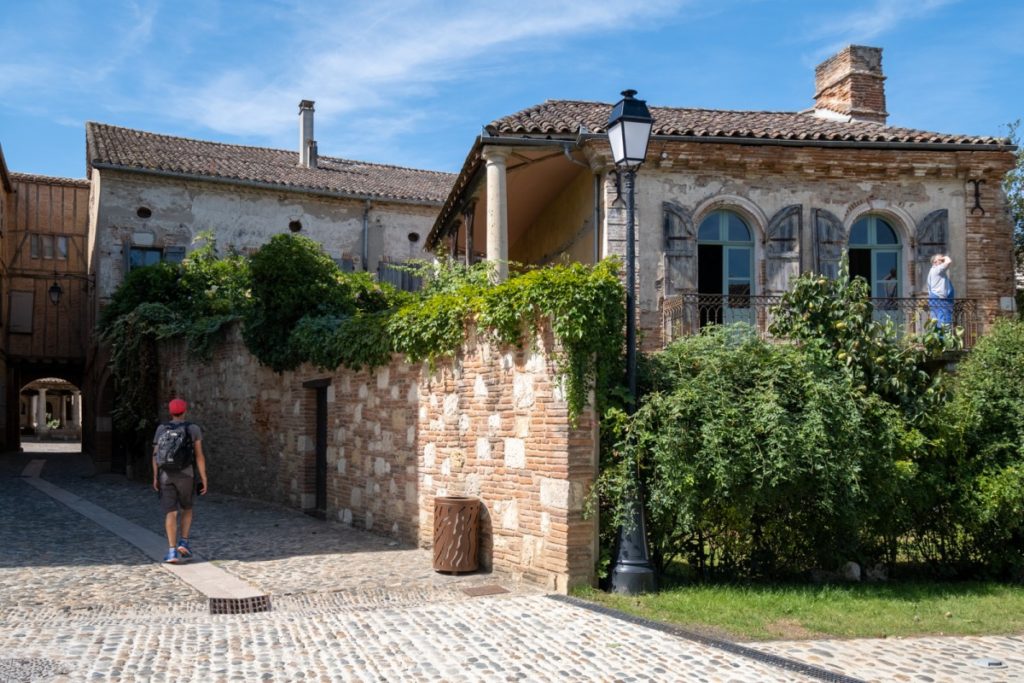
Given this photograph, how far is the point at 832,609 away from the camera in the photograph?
24.7 ft

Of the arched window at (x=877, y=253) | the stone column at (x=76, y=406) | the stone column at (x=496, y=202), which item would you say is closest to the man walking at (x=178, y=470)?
the stone column at (x=496, y=202)

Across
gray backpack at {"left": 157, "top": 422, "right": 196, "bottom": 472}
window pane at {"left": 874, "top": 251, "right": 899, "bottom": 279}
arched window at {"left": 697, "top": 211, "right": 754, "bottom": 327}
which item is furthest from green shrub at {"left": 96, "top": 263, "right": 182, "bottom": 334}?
window pane at {"left": 874, "top": 251, "right": 899, "bottom": 279}

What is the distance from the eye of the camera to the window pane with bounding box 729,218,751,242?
603 inches

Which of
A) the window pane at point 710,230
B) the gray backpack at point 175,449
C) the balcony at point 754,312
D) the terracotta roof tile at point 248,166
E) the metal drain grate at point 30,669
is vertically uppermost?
the terracotta roof tile at point 248,166

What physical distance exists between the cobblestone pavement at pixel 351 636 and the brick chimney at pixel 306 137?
2067 cm

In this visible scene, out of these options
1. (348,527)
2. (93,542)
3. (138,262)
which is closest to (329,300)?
(348,527)

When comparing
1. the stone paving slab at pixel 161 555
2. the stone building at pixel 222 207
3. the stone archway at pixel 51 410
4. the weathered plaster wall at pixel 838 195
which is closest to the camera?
the stone paving slab at pixel 161 555

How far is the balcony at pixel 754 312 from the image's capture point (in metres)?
14.3

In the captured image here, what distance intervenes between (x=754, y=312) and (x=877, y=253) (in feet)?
8.15

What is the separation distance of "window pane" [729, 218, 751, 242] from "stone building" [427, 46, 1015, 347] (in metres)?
0.03

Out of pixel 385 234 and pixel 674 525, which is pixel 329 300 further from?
pixel 385 234

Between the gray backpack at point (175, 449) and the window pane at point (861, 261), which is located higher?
the window pane at point (861, 261)

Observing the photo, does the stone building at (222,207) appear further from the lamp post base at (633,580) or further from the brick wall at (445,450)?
the lamp post base at (633,580)

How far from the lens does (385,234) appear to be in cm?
2764
